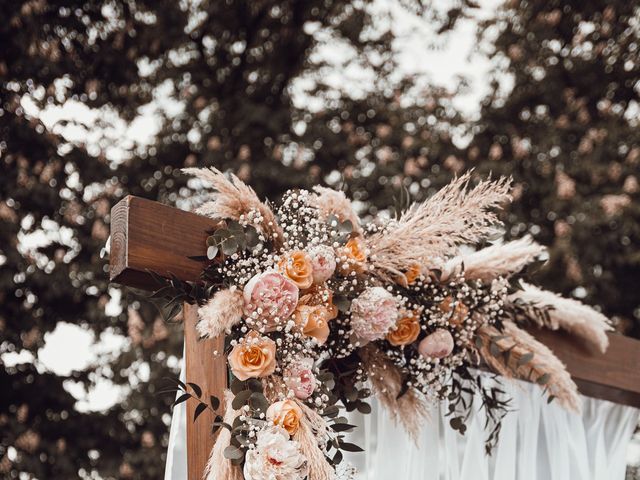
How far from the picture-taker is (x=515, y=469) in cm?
247

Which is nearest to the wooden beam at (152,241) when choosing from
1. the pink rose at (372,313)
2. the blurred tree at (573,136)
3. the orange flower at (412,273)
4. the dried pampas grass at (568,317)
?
the pink rose at (372,313)

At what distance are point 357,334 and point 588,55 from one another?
3654 mm

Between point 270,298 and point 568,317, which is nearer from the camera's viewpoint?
point 270,298

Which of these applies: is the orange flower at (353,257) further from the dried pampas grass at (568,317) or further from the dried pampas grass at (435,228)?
the dried pampas grass at (568,317)

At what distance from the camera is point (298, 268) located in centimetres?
171

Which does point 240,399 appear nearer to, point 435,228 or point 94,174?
point 435,228

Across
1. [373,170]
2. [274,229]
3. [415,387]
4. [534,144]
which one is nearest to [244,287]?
[274,229]

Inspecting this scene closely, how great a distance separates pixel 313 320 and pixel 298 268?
0.34ft

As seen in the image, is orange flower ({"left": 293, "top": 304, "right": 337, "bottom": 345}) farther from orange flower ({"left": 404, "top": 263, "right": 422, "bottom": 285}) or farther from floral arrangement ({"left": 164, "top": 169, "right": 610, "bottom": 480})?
orange flower ({"left": 404, "top": 263, "right": 422, "bottom": 285})

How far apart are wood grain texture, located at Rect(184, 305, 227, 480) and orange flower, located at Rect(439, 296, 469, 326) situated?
56 centimetres

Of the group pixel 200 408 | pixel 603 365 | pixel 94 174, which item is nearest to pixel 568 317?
pixel 603 365

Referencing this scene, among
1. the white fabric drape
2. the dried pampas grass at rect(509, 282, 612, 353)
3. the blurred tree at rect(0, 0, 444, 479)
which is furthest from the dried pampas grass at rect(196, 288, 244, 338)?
the blurred tree at rect(0, 0, 444, 479)

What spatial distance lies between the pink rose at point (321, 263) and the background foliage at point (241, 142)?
2.61 m

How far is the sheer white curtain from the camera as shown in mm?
2211
